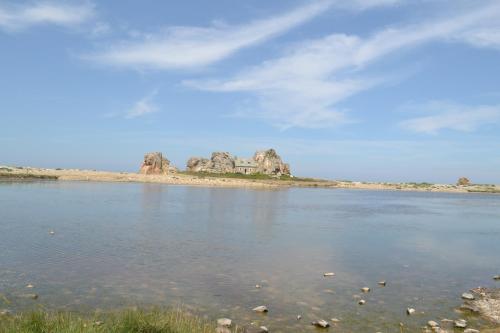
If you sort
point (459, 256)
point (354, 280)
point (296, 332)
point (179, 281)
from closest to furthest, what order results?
point (296, 332)
point (179, 281)
point (354, 280)
point (459, 256)

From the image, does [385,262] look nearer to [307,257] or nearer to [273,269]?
[307,257]

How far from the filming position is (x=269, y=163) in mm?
159875

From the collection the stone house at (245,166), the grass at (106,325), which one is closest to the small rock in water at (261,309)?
the grass at (106,325)

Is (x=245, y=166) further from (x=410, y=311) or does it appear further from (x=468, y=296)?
(x=410, y=311)

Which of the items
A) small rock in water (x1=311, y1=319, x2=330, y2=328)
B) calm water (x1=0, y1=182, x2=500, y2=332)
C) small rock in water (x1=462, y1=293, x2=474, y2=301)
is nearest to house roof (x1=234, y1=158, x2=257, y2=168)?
calm water (x1=0, y1=182, x2=500, y2=332)

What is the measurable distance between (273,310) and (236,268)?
218 inches

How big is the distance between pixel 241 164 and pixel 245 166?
1.93 m

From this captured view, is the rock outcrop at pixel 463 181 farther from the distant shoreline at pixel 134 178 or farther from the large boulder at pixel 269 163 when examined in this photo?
the large boulder at pixel 269 163

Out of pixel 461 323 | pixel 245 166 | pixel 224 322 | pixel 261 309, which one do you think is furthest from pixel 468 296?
pixel 245 166

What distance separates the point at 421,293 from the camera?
56.2 ft

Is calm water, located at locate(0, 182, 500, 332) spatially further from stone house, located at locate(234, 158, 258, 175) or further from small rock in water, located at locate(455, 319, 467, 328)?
stone house, located at locate(234, 158, 258, 175)

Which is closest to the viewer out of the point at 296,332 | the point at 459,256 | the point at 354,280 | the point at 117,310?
the point at 296,332

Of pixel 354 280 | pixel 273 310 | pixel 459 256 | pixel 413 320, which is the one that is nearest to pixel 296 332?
pixel 273 310

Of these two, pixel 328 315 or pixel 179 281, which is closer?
pixel 328 315
